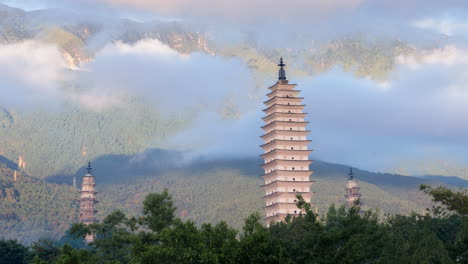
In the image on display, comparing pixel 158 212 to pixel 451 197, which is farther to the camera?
pixel 158 212

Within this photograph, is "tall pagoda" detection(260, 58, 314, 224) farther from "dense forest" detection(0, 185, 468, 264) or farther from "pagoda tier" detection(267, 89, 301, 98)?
"dense forest" detection(0, 185, 468, 264)

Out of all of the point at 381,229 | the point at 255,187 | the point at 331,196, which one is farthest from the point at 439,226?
the point at 255,187

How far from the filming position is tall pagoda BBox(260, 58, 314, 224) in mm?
107838

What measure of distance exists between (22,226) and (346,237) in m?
145

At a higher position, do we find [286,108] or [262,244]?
[286,108]

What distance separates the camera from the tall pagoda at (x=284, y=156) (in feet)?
354

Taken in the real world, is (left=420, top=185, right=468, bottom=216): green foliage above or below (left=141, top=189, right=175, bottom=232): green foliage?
below

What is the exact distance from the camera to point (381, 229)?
202ft

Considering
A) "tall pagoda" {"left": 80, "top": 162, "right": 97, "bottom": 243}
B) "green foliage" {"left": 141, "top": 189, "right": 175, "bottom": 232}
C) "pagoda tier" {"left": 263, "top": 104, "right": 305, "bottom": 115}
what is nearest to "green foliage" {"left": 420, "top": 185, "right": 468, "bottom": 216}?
"green foliage" {"left": 141, "top": 189, "right": 175, "bottom": 232}

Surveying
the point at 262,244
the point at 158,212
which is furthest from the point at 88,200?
the point at 262,244

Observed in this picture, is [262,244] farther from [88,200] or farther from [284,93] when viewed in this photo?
[88,200]

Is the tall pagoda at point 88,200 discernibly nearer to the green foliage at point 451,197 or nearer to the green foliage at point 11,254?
the green foliage at point 11,254

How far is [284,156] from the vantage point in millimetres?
111125

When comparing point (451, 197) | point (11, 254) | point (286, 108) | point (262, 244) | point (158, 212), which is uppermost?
point (286, 108)
